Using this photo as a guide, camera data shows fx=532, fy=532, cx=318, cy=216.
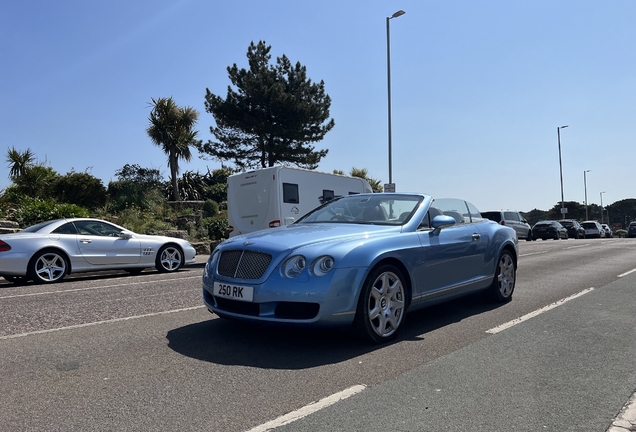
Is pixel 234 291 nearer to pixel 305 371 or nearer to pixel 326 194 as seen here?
pixel 305 371

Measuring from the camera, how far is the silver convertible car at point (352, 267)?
4.57m

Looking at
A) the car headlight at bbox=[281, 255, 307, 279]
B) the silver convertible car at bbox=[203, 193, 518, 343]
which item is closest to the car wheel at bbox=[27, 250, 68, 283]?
the silver convertible car at bbox=[203, 193, 518, 343]

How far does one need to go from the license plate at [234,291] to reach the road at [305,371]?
0.46 meters

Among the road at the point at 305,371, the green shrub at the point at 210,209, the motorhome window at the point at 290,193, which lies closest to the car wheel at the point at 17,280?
the road at the point at 305,371

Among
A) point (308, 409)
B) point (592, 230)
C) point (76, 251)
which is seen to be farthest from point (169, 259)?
point (592, 230)

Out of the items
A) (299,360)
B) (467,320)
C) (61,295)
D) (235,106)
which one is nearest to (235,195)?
(61,295)

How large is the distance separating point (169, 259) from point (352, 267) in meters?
8.24

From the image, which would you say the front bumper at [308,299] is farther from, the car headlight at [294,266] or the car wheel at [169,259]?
the car wheel at [169,259]

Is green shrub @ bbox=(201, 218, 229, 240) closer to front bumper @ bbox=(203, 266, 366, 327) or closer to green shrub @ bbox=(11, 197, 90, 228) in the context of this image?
green shrub @ bbox=(11, 197, 90, 228)

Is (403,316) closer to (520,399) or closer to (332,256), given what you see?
(332,256)

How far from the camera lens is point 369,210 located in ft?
20.0

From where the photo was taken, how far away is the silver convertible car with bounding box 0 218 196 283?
970cm

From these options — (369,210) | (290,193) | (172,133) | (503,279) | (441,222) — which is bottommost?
(503,279)

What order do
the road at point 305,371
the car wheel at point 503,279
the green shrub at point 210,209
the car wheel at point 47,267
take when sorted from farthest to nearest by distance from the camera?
1. the green shrub at point 210,209
2. the car wheel at point 47,267
3. the car wheel at point 503,279
4. the road at point 305,371
